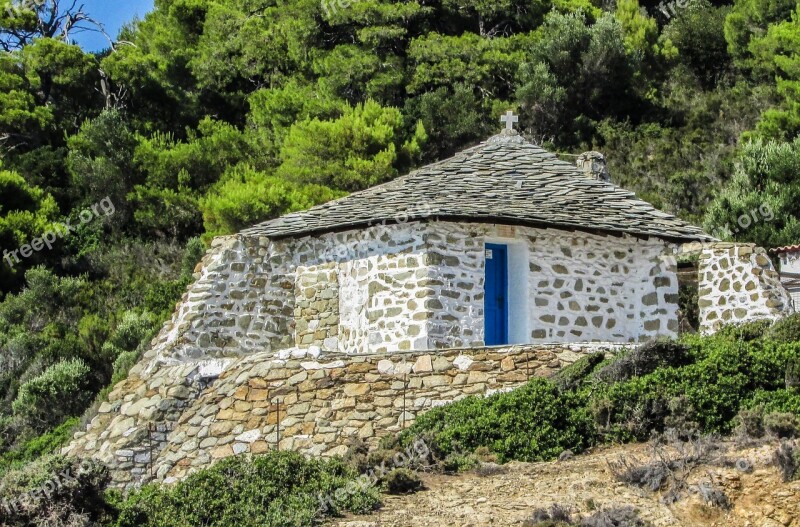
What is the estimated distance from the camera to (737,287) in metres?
21.3

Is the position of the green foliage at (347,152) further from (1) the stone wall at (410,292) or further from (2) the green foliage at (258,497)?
(2) the green foliage at (258,497)

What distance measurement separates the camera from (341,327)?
69.7 ft

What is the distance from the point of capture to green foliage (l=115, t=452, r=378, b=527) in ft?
43.6

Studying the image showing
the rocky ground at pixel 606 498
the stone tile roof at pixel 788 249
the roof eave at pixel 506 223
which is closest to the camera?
the rocky ground at pixel 606 498

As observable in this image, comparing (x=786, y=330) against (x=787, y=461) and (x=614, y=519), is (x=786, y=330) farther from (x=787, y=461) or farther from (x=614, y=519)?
(x=614, y=519)

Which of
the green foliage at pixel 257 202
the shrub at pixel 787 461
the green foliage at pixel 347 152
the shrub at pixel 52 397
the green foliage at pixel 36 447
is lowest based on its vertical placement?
the green foliage at pixel 36 447

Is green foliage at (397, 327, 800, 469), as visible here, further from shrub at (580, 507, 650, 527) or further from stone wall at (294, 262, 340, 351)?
stone wall at (294, 262, 340, 351)

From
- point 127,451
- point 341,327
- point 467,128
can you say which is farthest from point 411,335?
point 467,128

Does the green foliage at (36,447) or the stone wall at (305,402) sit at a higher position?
the stone wall at (305,402)

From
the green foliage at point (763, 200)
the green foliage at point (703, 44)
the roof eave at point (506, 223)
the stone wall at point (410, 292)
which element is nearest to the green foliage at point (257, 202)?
the green foliage at point (763, 200)

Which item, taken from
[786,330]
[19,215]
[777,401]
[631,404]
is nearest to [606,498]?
[631,404]

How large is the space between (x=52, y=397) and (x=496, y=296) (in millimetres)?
12107

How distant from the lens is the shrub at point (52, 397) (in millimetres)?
28266

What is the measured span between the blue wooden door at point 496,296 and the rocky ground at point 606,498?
677cm
